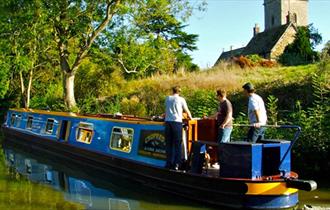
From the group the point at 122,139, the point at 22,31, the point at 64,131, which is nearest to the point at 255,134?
the point at 122,139

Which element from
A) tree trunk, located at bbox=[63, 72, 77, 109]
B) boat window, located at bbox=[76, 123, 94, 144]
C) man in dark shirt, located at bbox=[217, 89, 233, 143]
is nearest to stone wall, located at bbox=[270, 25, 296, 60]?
tree trunk, located at bbox=[63, 72, 77, 109]

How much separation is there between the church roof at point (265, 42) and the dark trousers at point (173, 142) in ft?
96.8

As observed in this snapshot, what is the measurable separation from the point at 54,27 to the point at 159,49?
4.56 m

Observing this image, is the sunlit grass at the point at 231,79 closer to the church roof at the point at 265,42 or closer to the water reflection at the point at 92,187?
the water reflection at the point at 92,187

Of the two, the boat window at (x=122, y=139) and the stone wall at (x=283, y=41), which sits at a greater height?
the stone wall at (x=283, y=41)

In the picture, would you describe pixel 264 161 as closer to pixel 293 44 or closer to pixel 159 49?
pixel 159 49

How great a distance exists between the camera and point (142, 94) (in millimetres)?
19469

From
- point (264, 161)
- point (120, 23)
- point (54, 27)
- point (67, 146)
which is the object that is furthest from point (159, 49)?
point (264, 161)

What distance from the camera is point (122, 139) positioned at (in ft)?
37.1

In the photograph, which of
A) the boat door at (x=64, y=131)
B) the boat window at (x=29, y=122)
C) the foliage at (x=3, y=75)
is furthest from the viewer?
the foliage at (x=3, y=75)

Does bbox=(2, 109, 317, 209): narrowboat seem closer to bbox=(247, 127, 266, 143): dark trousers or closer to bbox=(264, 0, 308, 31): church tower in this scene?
bbox=(247, 127, 266, 143): dark trousers

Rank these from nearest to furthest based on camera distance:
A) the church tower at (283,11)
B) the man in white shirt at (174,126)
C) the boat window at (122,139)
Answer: the man in white shirt at (174,126) < the boat window at (122,139) < the church tower at (283,11)

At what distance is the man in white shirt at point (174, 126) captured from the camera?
29.3 feet

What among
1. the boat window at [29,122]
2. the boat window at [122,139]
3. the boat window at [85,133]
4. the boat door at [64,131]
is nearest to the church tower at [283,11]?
the boat window at [29,122]
